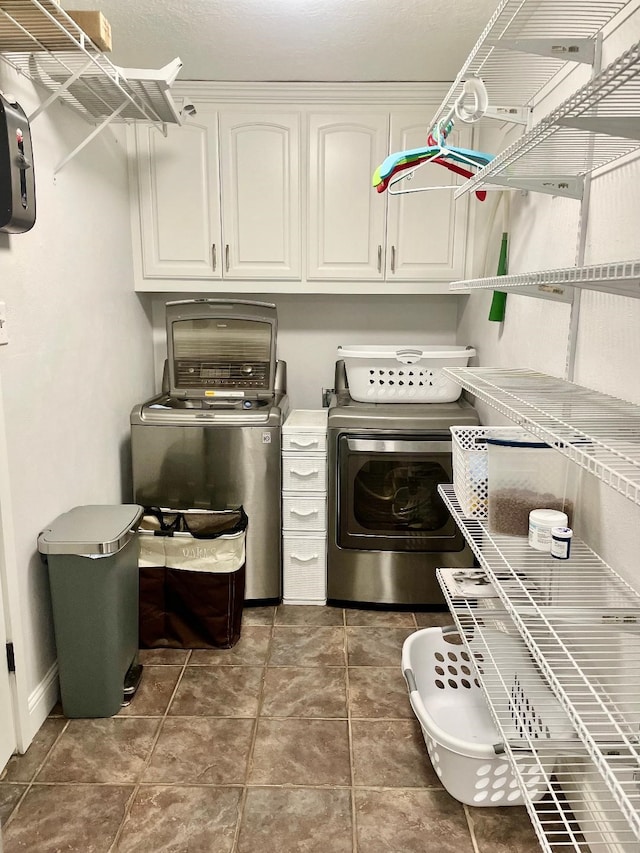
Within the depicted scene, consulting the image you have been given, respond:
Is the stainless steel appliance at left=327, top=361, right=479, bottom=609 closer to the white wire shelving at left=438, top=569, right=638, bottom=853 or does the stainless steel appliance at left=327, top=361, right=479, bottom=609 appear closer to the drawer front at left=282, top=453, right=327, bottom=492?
the drawer front at left=282, top=453, right=327, bottom=492

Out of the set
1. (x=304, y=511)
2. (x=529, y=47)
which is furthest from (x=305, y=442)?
(x=529, y=47)

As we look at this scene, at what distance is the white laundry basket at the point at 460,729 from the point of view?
164cm

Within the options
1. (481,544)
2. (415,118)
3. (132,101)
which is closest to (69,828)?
(481,544)

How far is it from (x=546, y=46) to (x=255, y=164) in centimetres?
174

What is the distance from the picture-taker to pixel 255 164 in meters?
2.94

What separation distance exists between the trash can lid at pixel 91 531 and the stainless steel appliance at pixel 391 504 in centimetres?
95

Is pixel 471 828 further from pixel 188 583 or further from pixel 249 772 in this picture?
pixel 188 583

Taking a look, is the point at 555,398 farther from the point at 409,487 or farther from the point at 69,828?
the point at 69,828

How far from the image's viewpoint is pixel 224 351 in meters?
2.95

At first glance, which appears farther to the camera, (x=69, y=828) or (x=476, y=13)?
(x=476, y=13)

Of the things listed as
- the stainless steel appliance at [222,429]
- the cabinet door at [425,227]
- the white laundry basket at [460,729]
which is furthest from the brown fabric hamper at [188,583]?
the cabinet door at [425,227]

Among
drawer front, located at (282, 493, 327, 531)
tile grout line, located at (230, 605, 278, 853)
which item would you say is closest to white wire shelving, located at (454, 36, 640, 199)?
drawer front, located at (282, 493, 327, 531)

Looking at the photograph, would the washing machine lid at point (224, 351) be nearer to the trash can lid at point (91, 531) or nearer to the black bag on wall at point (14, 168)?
the trash can lid at point (91, 531)

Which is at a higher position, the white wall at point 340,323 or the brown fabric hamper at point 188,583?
the white wall at point 340,323
